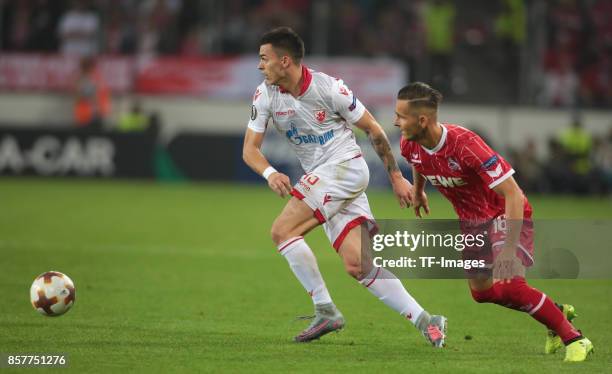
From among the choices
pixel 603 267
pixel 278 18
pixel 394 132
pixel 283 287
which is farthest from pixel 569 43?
pixel 603 267

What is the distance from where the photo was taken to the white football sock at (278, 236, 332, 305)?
7.41 metres

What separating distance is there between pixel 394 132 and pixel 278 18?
363 cm

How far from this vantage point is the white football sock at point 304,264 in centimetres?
741

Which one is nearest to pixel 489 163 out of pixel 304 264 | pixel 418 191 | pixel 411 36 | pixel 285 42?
pixel 418 191

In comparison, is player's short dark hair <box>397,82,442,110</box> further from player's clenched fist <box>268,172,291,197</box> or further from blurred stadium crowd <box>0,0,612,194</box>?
blurred stadium crowd <box>0,0,612,194</box>

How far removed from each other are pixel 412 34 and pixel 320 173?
51.5 feet

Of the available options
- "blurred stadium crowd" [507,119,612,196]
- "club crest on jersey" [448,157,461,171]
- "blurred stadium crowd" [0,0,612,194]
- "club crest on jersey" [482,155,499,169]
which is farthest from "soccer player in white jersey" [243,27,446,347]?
"blurred stadium crowd" [0,0,612,194]

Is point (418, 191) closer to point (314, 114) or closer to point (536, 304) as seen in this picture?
point (314, 114)

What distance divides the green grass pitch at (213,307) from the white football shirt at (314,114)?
4.53ft

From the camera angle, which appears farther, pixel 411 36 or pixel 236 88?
pixel 236 88

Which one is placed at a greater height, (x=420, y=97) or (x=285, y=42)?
(x=285, y=42)

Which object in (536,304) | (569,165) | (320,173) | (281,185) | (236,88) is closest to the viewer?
(536,304)

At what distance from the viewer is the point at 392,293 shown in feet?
24.0

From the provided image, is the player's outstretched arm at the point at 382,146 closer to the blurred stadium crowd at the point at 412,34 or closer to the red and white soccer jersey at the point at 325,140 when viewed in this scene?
the red and white soccer jersey at the point at 325,140
